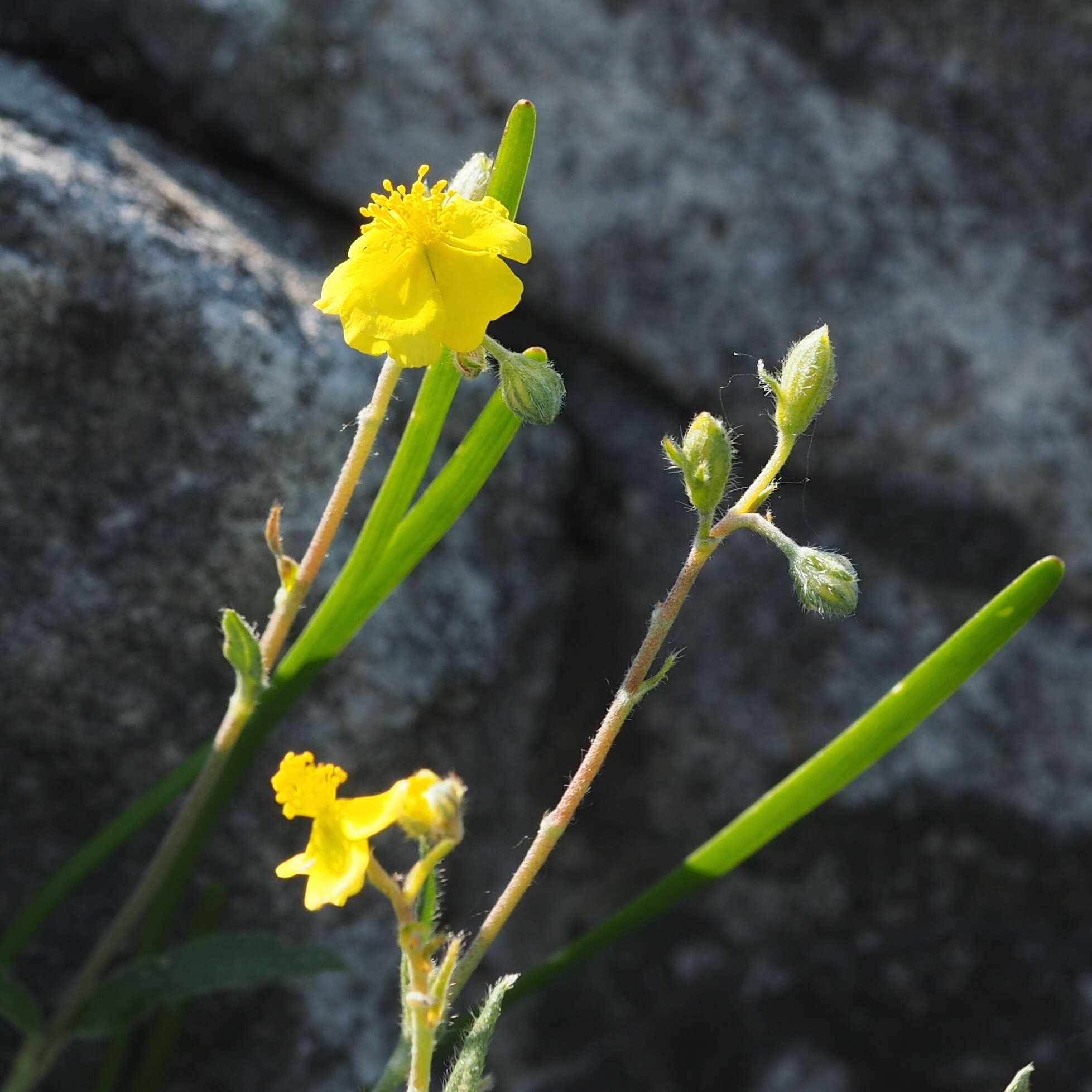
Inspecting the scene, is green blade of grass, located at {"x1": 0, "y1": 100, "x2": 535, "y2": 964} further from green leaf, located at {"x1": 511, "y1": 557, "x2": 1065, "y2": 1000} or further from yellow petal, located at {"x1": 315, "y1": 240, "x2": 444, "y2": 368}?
green leaf, located at {"x1": 511, "y1": 557, "x2": 1065, "y2": 1000}

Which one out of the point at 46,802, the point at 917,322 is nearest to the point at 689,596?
the point at 917,322

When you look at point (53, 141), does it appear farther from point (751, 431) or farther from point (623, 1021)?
point (623, 1021)

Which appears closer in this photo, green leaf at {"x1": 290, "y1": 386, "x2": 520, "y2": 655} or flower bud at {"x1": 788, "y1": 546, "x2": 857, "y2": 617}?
flower bud at {"x1": 788, "y1": 546, "x2": 857, "y2": 617}

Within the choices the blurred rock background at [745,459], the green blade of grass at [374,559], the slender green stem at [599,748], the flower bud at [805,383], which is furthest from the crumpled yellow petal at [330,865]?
the blurred rock background at [745,459]

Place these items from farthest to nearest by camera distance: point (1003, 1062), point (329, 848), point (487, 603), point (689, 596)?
point (689, 596)
point (1003, 1062)
point (487, 603)
point (329, 848)

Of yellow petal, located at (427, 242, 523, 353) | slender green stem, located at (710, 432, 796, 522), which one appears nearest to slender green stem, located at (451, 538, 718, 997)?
slender green stem, located at (710, 432, 796, 522)

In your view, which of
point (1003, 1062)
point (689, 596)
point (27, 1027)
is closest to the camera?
point (27, 1027)

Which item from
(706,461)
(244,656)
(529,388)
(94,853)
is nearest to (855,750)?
(706,461)
